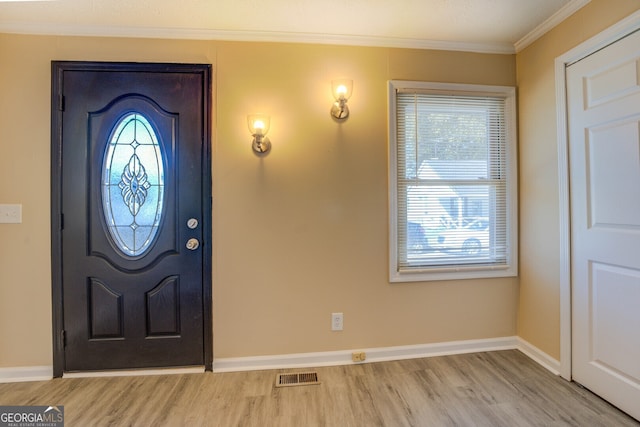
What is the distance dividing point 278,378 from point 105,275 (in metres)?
1.41

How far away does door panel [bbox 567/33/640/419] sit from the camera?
1490mm

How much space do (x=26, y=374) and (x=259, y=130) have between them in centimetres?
233

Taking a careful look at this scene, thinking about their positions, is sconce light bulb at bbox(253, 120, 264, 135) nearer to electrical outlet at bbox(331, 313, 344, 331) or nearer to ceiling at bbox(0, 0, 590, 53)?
ceiling at bbox(0, 0, 590, 53)

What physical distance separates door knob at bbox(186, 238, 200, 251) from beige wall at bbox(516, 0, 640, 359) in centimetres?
252

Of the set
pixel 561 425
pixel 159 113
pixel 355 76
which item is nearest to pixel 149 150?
pixel 159 113

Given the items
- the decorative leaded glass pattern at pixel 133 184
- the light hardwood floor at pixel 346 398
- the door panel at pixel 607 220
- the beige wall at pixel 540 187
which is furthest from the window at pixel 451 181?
the decorative leaded glass pattern at pixel 133 184

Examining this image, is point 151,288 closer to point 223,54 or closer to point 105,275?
point 105,275

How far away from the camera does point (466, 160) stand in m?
2.16

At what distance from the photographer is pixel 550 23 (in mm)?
1888

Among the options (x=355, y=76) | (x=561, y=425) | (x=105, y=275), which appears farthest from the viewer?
(x=355, y=76)

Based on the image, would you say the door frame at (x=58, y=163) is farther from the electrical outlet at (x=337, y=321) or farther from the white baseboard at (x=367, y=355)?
the electrical outlet at (x=337, y=321)

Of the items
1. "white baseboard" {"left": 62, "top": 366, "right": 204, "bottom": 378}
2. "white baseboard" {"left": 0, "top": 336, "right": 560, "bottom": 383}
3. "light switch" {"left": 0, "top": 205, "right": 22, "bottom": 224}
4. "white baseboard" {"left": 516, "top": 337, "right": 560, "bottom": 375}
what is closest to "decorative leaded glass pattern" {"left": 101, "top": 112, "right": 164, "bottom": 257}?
"light switch" {"left": 0, "top": 205, "right": 22, "bottom": 224}

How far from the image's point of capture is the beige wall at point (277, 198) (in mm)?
1887

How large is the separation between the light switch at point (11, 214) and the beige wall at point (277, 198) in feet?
0.13
